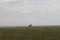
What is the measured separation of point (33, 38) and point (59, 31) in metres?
0.28

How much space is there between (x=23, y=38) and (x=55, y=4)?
3.52 feet

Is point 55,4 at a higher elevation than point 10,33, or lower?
higher

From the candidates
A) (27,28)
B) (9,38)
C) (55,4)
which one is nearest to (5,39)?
(9,38)

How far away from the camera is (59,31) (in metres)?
Answer: 1.53

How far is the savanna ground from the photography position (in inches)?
60.4

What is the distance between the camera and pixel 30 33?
155 centimetres

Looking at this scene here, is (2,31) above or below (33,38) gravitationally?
above

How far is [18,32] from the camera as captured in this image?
1559 millimetres

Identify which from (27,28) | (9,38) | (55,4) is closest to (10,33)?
(9,38)

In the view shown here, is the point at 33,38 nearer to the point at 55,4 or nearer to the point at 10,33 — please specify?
the point at 10,33

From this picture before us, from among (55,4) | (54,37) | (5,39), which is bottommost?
(54,37)

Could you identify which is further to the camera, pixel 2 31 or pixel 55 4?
pixel 55 4

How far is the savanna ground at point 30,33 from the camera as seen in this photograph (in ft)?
5.04

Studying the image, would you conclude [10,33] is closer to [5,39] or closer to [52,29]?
[5,39]
